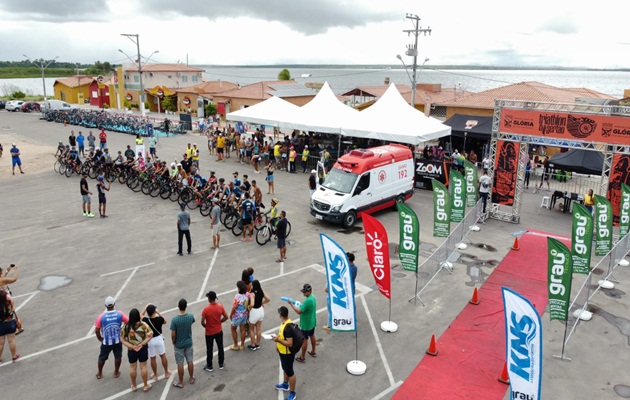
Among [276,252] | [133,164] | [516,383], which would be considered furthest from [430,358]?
[133,164]

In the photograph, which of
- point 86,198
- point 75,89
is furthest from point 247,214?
point 75,89

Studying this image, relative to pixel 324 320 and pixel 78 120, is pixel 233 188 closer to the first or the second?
pixel 324 320

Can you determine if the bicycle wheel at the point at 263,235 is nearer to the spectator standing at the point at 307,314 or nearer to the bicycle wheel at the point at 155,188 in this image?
the spectator standing at the point at 307,314

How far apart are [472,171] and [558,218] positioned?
4.49 metres

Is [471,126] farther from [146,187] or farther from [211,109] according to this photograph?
[211,109]

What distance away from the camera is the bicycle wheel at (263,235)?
1488 cm

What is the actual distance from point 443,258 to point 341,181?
515 cm

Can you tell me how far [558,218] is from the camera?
1833 cm

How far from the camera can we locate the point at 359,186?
16.7 meters

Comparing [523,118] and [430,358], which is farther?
[523,118]

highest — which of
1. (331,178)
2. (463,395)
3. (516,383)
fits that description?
(331,178)

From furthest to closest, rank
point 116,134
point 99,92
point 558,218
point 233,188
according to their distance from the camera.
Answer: point 99,92 < point 116,134 < point 558,218 < point 233,188

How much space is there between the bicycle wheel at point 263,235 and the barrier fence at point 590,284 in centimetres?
867

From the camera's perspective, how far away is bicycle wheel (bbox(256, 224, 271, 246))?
48.8 feet
